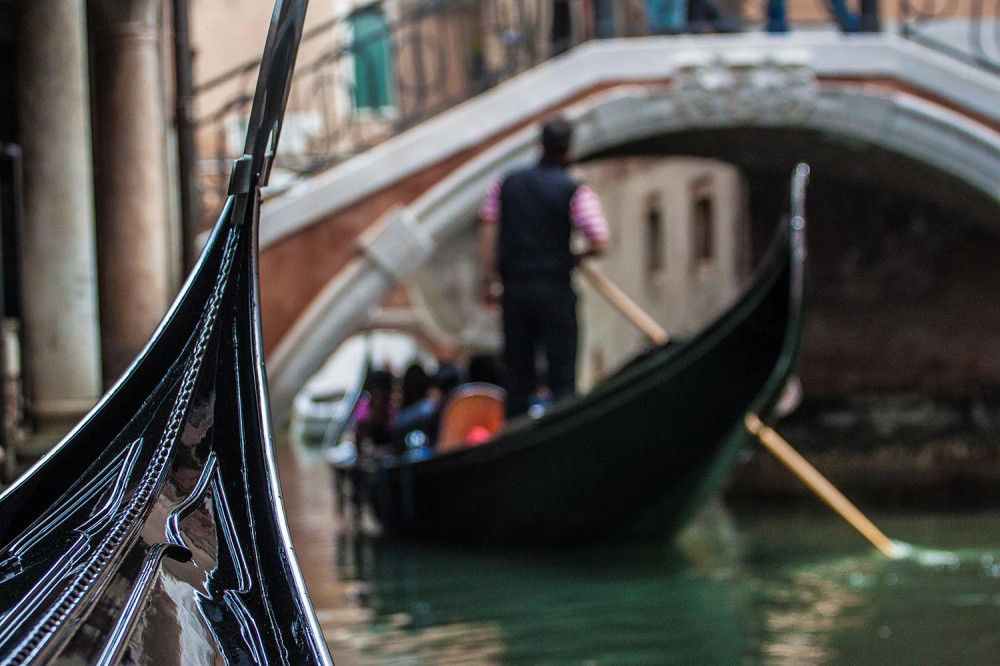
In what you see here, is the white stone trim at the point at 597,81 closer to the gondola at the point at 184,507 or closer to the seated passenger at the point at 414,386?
the seated passenger at the point at 414,386

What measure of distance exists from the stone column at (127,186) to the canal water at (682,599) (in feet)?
2.69

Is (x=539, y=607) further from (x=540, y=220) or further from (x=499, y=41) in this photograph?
(x=499, y=41)

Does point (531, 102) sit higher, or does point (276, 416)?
point (531, 102)

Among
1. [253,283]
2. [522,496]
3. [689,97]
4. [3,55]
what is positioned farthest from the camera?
[689,97]

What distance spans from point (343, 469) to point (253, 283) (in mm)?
3857

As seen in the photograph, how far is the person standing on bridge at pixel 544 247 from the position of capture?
13.6ft

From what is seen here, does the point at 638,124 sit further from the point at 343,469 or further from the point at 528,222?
the point at 343,469

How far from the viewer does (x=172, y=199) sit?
13.6ft

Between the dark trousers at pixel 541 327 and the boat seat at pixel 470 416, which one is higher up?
the dark trousers at pixel 541 327

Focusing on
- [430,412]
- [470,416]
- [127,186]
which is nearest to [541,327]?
[470,416]

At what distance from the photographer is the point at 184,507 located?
1577mm

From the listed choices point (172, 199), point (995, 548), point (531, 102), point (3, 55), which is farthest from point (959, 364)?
point (3, 55)

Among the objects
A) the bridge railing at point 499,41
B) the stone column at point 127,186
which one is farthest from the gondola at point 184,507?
the bridge railing at point 499,41

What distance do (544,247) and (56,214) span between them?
118 centimetres
